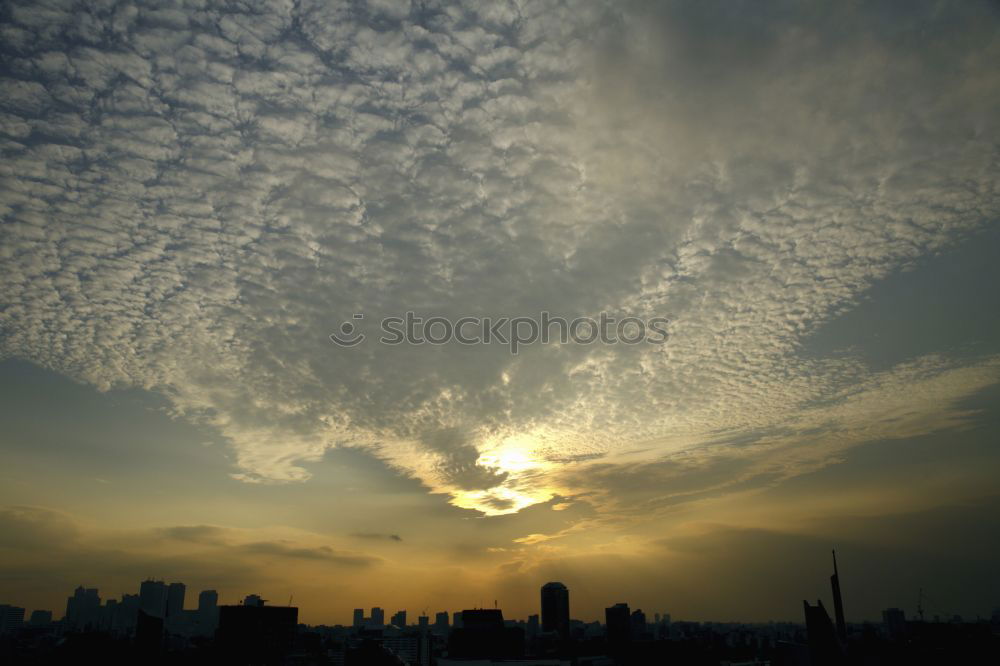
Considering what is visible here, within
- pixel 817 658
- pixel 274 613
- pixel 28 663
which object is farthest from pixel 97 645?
pixel 817 658

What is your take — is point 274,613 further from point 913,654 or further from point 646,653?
point 913,654

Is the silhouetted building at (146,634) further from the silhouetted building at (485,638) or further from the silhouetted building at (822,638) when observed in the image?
A: the silhouetted building at (822,638)

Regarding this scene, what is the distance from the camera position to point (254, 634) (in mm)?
117250

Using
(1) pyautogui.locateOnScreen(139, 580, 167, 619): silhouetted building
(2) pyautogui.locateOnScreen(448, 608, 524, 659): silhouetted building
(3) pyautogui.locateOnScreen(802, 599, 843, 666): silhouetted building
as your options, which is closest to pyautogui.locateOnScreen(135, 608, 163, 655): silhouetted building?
(2) pyautogui.locateOnScreen(448, 608, 524, 659): silhouetted building

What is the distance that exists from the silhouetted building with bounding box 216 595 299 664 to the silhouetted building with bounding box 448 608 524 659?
121ft

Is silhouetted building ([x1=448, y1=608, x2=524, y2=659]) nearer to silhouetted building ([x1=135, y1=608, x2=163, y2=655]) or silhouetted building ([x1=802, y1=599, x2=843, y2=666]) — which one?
silhouetted building ([x1=135, y1=608, x2=163, y2=655])

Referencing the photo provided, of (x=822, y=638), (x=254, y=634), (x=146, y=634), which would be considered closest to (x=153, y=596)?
(x=254, y=634)

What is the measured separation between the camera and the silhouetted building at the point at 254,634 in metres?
113

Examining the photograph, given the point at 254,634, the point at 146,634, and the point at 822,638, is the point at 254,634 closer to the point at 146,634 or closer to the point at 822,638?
the point at 146,634

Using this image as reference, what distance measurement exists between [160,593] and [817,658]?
21993 cm

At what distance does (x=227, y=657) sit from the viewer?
357ft

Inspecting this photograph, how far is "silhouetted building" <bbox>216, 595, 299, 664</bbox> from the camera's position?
371ft

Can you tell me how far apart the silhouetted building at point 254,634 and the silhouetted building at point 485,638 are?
3673cm

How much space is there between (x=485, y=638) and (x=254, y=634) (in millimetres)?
48697
